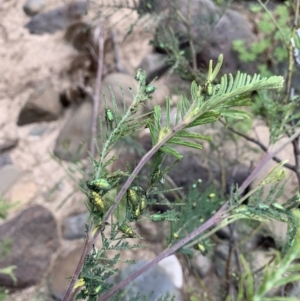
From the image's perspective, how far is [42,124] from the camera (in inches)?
57.9

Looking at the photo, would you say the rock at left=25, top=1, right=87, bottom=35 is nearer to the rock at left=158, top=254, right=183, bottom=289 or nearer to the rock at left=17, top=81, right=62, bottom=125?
the rock at left=17, top=81, right=62, bottom=125

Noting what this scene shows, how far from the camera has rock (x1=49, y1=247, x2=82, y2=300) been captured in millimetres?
1094

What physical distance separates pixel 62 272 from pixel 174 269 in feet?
1.10

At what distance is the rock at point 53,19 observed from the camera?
1.50 meters

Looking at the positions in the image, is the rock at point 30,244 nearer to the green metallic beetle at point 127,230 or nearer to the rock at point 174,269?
the rock at point 174,269

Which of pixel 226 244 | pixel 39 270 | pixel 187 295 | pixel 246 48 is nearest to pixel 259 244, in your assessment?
pixel 226 244

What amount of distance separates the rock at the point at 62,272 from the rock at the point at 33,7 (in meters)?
0.95

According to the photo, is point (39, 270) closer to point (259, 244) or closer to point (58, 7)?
point (259, 244)

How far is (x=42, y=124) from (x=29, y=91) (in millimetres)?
137

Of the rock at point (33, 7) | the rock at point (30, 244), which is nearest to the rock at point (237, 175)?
the rock at point (30, 244)

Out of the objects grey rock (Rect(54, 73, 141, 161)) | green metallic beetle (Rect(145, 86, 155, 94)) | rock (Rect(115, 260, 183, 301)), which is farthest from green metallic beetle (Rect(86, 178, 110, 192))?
grey rock (Rect(54, 73, 141, 161))

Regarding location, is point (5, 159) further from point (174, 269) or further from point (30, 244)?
point (174, 269)

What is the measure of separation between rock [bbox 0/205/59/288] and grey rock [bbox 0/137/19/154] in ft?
0.87

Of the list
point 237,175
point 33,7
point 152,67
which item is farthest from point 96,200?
A: point 33,7
